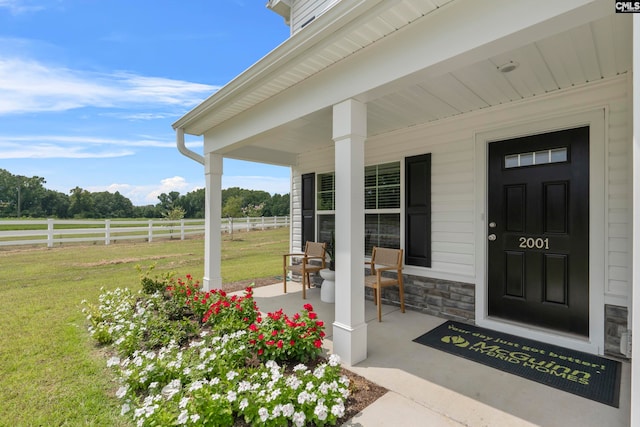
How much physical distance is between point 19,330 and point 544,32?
5.42 meters

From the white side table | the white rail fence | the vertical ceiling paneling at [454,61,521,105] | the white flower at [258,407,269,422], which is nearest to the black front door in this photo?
the vertical ceiling paneling at [454,61,521,105]

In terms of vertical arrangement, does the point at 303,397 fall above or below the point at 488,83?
below

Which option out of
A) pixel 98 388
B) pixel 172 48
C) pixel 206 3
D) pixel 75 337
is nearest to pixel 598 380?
pixel 98 388

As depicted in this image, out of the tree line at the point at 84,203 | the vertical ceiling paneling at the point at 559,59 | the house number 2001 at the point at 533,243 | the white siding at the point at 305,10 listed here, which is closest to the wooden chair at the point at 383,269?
the house number 2001 at the point at 533,243

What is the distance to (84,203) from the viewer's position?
25484 millimetres

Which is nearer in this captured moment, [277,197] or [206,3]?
[206,3]

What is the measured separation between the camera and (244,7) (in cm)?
544

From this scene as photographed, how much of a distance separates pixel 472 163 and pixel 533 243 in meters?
1.05

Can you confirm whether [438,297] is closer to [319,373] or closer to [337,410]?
[319,373]

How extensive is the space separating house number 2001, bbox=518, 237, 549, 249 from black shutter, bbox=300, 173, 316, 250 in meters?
3.30

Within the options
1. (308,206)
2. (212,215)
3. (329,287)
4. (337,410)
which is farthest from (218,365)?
(308,206)

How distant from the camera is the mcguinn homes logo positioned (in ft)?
7.30

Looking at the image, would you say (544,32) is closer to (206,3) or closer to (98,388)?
(98,388)

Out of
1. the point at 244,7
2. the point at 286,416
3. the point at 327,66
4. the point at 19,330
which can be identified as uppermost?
the point at 244,7
